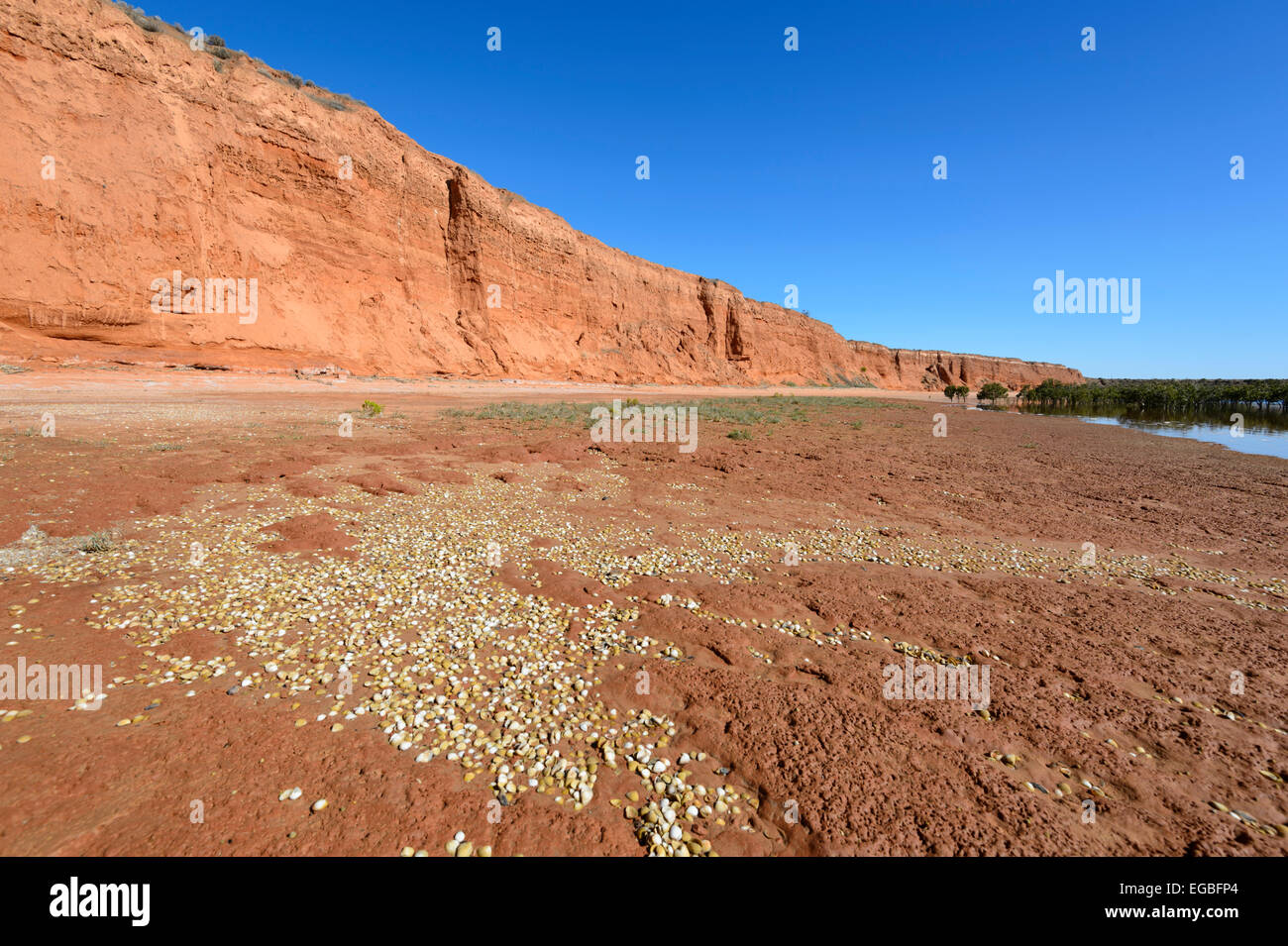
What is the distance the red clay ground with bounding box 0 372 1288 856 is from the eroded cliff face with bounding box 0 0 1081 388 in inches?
888

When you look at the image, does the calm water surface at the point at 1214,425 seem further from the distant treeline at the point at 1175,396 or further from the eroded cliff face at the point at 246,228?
the eroded cliff face at the point at 246,228

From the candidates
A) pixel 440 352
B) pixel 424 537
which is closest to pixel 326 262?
pixel 440 352

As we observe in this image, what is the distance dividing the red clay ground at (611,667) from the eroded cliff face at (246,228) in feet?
74.0

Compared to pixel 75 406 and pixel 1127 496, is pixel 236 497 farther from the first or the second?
pixel 1127 496

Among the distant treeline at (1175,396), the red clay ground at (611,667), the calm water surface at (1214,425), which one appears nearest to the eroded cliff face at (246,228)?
the red clay ground at (611,667)

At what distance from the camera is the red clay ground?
2924 mm

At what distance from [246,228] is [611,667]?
38.9m

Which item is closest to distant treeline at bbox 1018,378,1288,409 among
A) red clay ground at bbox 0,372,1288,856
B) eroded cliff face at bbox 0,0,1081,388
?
eroded cliff face at bbox 0,0,1081,388

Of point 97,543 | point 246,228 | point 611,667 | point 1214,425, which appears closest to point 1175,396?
point 1214,425

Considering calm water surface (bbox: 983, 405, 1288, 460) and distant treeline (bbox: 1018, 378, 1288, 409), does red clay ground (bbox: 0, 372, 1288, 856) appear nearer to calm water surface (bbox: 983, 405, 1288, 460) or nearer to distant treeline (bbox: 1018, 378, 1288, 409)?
calm water surface (bbox: 983, 405, 1288, 460)

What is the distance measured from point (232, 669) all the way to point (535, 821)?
2.99 metres

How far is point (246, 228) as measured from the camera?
2998 centimetres
